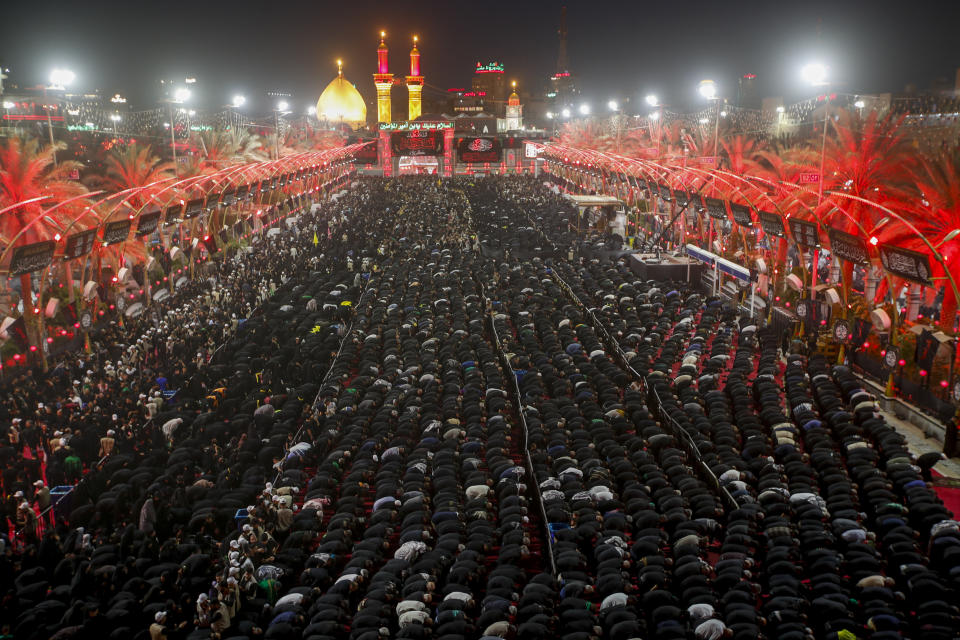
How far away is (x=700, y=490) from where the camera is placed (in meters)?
16.0

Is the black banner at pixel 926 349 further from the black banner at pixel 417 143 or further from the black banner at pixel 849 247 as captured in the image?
the black banner at pixel 417 143

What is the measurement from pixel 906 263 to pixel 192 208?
27955 mm

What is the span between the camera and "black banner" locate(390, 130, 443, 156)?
84.5m

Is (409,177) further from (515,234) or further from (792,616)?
(792,616)

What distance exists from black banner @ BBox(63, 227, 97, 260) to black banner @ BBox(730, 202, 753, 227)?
22977 millimetres

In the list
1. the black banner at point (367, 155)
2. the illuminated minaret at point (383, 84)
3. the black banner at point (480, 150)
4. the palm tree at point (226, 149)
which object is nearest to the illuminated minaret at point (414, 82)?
the illuminated minaret at point (383, 84)

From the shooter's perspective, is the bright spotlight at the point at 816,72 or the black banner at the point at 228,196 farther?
the black banner at the point at 228,196

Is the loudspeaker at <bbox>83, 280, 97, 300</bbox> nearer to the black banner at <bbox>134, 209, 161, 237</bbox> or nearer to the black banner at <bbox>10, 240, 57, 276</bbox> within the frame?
the black banner at <bbox>10, 240, 57, 276</bbox>

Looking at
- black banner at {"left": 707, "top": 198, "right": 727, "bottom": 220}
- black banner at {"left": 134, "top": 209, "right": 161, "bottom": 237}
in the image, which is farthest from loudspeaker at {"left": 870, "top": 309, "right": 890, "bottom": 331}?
black banner at {"left": 134, "top": 209, "right": 161, "bottom": 237}

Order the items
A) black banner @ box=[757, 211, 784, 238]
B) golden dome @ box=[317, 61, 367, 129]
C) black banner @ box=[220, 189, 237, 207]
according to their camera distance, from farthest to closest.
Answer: golden dome @ box=[317, 61, 367, 129]
black banner @ box=[220, 189, 237, 207]
black banner @ box=[757, 211, 784, 238]

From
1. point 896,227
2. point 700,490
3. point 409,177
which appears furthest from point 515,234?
point 409,177

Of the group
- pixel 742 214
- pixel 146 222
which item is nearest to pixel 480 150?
pixel 742 214

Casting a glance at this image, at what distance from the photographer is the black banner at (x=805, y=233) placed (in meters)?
25.9

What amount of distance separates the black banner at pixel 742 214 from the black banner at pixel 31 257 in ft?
77.1
